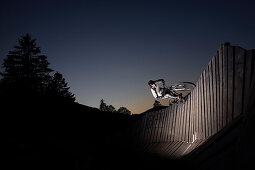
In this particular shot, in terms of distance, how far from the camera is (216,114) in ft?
16.1

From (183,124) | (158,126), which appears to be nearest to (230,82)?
(183,124)

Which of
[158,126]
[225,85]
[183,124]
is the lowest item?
[158,126]

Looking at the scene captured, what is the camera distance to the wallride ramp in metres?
2.99

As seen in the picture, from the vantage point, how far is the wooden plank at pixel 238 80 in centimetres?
393

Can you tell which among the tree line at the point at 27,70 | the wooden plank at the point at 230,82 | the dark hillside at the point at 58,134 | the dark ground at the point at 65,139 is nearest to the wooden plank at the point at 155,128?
the dark ground at the point at 65,139

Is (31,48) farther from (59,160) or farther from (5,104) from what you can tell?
(59,160)

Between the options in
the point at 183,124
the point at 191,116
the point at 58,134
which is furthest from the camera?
the point at 58,134

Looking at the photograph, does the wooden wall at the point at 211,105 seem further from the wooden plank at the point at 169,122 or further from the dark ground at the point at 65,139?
the dark ground at the point at 65,139

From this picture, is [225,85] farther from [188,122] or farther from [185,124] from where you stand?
[185,124]

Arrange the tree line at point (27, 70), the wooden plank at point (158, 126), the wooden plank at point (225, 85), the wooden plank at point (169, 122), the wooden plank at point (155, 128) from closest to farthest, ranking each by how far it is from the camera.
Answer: the wooden plank at point (225, 85) → the wooden plank at point (169, 122) → the wooden plank at point (158, 126) → the wooden plank at point (155, 128) → the tree line at point (27, 70)

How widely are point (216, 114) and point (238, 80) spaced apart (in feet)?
4.15

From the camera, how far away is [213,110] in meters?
5.10

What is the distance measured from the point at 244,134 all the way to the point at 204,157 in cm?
160

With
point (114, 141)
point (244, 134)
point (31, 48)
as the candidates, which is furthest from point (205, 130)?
point (31, 48)
